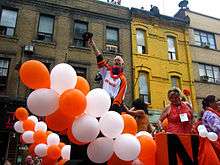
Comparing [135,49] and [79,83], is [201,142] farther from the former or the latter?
[135,49]

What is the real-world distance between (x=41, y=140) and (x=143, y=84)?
11778 mm

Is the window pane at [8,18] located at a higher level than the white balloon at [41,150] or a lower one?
higher

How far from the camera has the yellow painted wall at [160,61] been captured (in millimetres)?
17641

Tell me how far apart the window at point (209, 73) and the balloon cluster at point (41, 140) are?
1496cm

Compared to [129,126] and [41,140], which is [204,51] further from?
[129,126]

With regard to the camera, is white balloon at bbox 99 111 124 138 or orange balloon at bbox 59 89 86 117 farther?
white balloon at bbox 99 111 124 138

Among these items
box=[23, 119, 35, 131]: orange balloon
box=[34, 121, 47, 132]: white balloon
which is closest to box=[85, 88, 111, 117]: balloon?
box=[34, 121, 47, 132]: white balloon

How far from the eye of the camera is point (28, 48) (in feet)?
48.7

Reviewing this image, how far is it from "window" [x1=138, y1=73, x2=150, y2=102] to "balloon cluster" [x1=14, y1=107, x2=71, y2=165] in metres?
10.9

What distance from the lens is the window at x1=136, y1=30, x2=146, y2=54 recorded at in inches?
725

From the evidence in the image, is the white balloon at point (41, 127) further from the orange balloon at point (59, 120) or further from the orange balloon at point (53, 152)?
the orange balloon at point (59, 120)

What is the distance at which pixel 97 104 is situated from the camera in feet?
12.8

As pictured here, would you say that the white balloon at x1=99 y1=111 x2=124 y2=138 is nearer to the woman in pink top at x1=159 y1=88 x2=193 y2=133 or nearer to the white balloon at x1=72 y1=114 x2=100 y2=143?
the white balloon at x1=72 y1=114 x2=100 y2=143

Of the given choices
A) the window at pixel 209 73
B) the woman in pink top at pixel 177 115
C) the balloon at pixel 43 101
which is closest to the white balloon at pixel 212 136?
the woman in pink top at pixel 177 115
